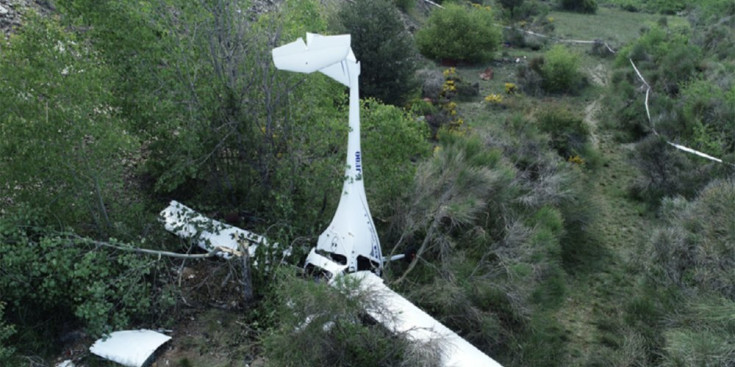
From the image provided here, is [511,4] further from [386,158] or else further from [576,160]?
[386,158]

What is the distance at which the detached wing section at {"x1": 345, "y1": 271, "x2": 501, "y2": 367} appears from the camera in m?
5.01

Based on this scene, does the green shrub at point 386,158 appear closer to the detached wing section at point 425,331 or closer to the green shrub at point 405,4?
the detached wing section at point 425,331

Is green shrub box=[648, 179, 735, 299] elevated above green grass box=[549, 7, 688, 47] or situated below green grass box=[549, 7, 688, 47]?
above

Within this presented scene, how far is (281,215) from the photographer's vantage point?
281 inches

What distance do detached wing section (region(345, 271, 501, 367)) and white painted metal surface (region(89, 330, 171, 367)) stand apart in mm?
1977

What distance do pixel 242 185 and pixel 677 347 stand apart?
5.18 meters

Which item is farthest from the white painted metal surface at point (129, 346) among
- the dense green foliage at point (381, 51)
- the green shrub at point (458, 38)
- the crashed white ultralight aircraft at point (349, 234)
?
the green shrub at point (458, 38)

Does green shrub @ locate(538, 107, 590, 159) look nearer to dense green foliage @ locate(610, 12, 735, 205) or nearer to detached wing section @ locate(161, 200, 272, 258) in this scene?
dense green foliage @ locate(610, 12, 735, 205)

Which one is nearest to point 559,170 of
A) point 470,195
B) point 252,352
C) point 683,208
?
point 683,208

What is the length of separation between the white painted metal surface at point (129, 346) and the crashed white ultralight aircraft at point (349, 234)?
1.23 metres

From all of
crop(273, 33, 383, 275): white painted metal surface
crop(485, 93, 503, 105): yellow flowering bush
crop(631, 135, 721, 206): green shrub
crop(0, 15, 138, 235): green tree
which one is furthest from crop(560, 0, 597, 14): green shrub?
crop(0, 15, 138, 235): green tree

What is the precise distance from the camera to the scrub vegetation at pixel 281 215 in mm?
5609

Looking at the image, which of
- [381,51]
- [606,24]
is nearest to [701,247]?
[381,51]

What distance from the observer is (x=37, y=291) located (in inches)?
225
